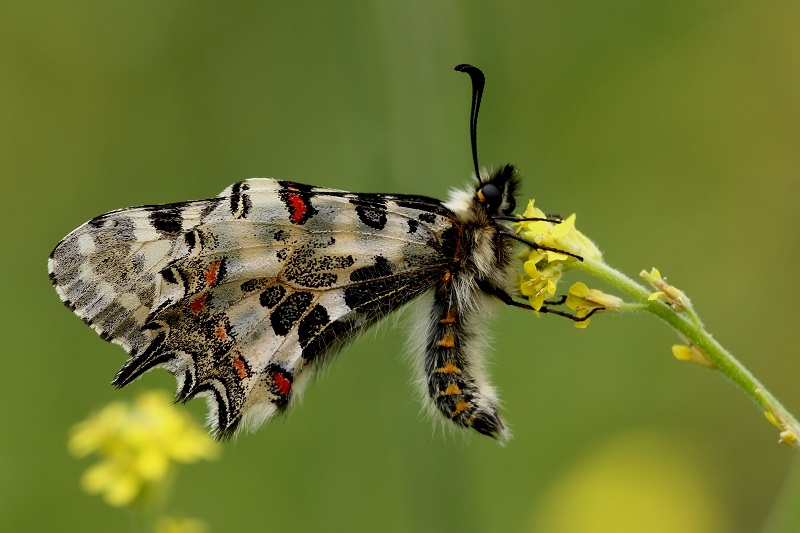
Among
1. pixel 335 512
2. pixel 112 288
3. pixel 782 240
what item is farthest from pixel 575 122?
pixel 112 288

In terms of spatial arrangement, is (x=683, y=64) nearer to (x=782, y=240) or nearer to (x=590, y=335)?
(x=782, y=240)

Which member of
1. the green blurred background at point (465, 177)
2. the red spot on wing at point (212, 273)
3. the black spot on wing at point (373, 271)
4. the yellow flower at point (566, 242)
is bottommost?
the green blurred background at point (465, 177)

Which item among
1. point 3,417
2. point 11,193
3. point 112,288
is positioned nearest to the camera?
point 112,288

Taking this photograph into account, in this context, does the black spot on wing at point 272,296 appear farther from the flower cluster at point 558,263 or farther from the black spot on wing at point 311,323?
the flower cluster at point 558,263

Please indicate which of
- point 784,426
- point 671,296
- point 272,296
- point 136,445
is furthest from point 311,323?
point 784,426

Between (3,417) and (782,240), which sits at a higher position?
(782,240)

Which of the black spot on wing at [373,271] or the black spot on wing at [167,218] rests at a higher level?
the black spot on wing at [167,218]

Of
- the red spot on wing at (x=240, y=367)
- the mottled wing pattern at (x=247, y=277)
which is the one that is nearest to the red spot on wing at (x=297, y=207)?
the mottled wing pattern at (x=247, y=277)

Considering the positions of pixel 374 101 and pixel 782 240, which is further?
pixel 782 240
